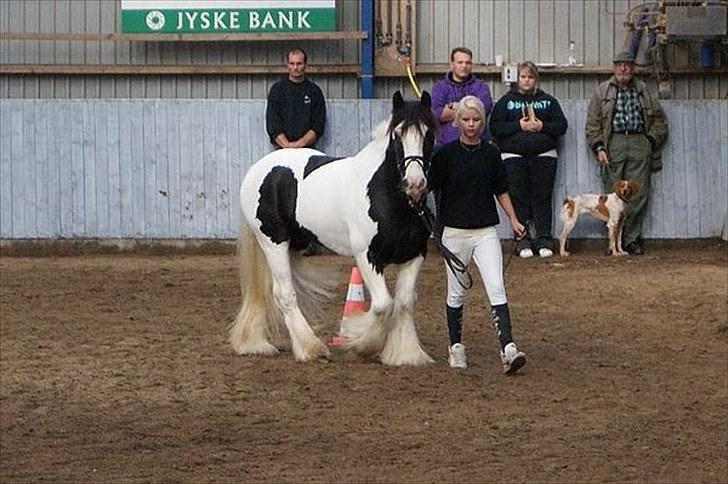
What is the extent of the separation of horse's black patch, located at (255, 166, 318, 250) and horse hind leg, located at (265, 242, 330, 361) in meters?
0.10

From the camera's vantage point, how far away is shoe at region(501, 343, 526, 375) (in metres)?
10.6

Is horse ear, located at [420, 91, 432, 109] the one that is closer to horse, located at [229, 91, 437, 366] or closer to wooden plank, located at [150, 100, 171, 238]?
horse, located at [229, 91, 437, 366]

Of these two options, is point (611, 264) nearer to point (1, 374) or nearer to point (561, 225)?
point (561, 225)

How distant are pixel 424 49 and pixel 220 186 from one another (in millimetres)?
2890

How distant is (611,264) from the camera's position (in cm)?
1698

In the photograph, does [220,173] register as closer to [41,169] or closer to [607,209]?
[41,169]

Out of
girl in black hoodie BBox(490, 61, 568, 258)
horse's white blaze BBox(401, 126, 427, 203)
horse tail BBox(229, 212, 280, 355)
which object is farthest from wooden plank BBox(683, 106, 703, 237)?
horse's white blaze BBox(401, 126, 427, 203)

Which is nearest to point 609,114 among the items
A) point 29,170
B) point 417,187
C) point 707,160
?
point 707,160

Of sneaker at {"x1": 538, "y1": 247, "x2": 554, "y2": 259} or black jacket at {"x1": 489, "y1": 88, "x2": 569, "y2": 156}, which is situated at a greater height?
black jacket at {"x1": 489, "y1": 88, "x2": 569, "y2": 156}

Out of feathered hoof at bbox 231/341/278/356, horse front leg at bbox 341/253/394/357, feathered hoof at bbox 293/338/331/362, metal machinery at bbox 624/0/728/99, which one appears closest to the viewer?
horse front leg at bbox 341/253/394/357

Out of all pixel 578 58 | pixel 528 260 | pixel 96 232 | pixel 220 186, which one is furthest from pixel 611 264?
pixel 96 232

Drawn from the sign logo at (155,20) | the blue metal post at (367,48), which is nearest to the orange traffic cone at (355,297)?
the blue metal post at (367,48)

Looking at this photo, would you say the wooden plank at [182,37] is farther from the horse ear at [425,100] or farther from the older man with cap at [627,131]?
the horse ear at [425,100]

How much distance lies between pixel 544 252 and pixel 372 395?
25.2 ft
